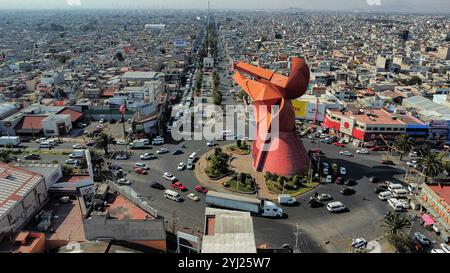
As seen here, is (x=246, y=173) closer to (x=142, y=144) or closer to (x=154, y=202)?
(x=154, y=202)

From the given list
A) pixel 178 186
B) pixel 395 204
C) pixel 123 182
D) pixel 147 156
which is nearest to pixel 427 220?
pixel 395 204

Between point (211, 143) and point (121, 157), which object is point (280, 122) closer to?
point (211, 143)

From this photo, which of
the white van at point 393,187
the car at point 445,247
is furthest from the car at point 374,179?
the car at point 445,247

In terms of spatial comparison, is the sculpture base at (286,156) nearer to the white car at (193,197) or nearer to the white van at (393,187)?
the white van at (393,187)

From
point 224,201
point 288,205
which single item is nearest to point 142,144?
point 224,201

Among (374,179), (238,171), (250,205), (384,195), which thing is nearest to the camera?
(250,205)

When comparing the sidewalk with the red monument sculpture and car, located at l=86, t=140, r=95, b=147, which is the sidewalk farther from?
car, located at l=86, t=140, r=95, b=147
